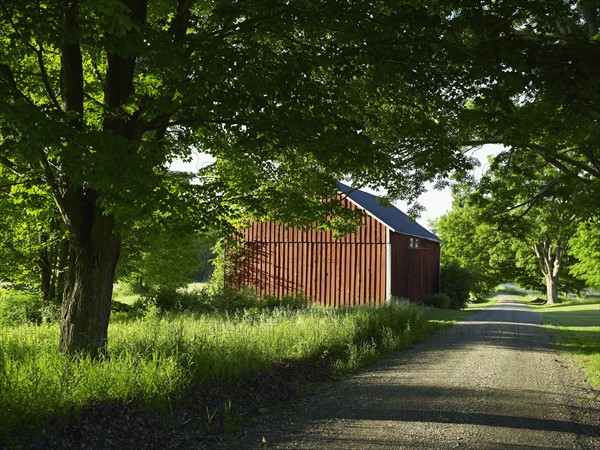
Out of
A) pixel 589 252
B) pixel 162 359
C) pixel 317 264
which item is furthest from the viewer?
pixel 589 252

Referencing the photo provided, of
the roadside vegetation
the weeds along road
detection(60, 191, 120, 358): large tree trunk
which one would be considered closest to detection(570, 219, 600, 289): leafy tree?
the roadside vegetation

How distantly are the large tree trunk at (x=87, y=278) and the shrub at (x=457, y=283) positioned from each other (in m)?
27.8

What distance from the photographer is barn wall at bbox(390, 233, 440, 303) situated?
23.6 m

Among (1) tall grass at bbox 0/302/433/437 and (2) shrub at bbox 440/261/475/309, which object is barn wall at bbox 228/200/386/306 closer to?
(1) tall grass at bbox 0/302/433/437

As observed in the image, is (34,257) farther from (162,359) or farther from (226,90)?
(226,90)

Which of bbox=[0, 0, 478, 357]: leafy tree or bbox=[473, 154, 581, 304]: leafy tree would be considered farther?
bbox=[473, 154, 581, 304]: leafy tree

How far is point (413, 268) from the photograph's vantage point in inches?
1064

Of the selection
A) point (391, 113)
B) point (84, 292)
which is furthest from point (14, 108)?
point (391, 113)

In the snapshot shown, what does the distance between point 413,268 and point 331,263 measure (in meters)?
6.07

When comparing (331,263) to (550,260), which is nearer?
(331,263)

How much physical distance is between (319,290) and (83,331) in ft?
54.7

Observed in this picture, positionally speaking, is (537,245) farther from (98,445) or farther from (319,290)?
(98,445)

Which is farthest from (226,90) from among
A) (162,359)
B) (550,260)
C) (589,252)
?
(550,260)

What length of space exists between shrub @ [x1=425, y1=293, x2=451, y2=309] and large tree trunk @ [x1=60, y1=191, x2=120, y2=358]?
2391 centimetres
